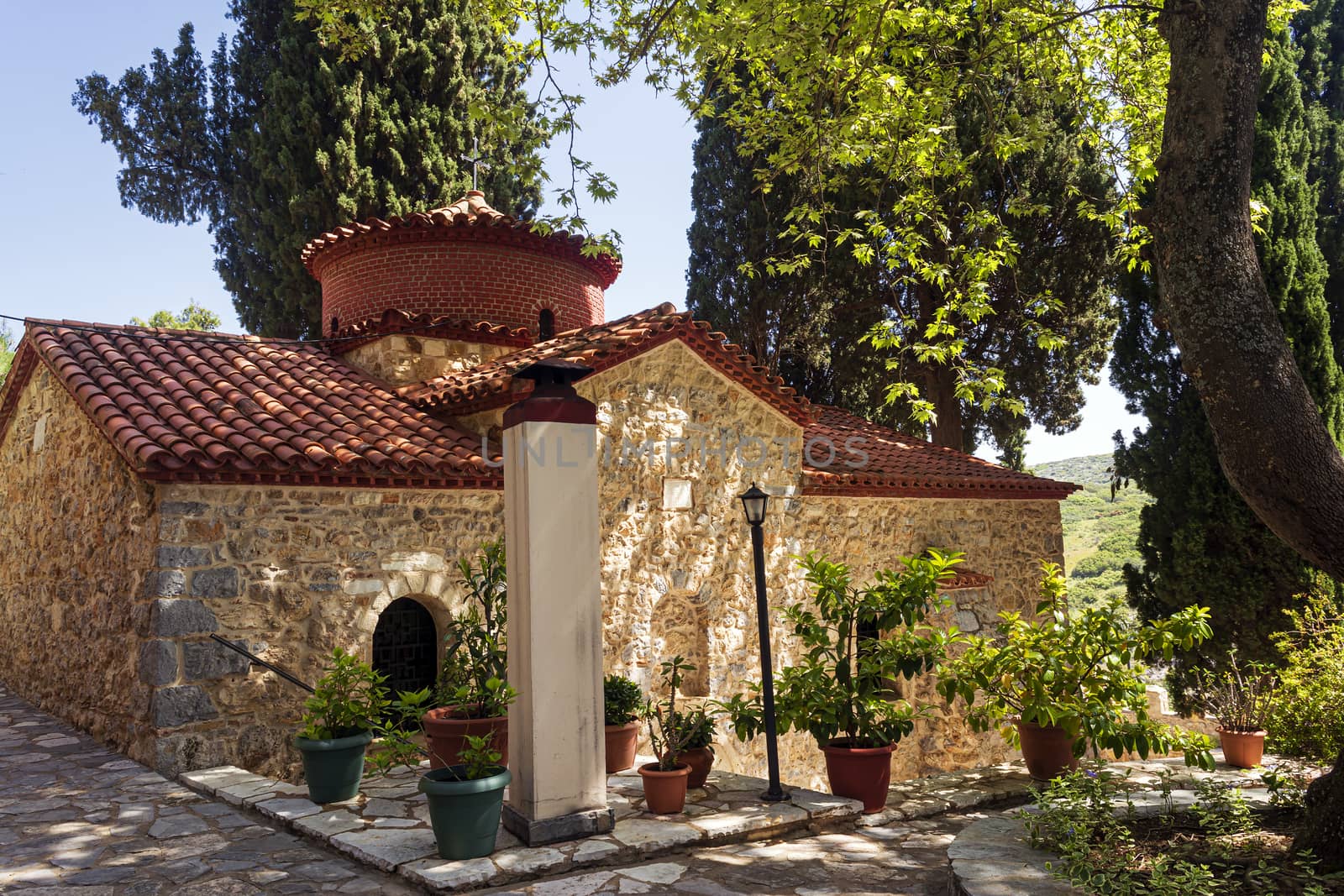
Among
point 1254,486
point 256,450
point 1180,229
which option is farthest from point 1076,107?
point 256,450

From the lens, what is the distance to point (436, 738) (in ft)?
19.2

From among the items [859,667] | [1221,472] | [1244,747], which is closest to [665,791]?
[859,667]

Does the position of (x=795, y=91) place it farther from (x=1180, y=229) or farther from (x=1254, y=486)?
(x=1254, y=486)

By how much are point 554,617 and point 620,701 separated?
6.34 ft

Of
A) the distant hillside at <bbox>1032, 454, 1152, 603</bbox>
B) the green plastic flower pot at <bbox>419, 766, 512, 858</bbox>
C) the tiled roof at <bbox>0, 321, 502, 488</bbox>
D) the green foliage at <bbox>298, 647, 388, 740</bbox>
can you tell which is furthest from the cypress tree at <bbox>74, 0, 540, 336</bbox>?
the distant hillside at <bbox>1032, 454, 1152, 603</bbox>

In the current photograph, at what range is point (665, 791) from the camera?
5.55m

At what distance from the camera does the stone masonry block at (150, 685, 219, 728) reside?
21.6ft

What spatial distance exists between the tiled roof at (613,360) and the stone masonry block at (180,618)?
9.61 feet

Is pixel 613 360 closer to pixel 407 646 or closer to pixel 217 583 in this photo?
pixel 407 646

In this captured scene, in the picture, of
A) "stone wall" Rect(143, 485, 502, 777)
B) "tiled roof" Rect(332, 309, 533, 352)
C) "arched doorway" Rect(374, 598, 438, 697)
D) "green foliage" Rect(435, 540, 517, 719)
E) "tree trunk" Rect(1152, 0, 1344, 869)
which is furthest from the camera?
"tiled roof" Rect(332, 309, 533, 352)

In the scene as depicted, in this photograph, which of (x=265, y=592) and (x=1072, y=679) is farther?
(x=265, y=592)

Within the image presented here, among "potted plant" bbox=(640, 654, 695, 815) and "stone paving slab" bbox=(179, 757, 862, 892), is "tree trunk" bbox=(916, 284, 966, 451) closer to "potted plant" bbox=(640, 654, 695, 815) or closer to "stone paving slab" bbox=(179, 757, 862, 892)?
"stone paving slab" bbox=(179, 757, 862, 892)

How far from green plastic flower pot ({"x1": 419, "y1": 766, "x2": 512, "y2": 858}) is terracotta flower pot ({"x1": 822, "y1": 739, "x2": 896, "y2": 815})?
246 cm

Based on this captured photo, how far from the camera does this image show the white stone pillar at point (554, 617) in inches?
195
